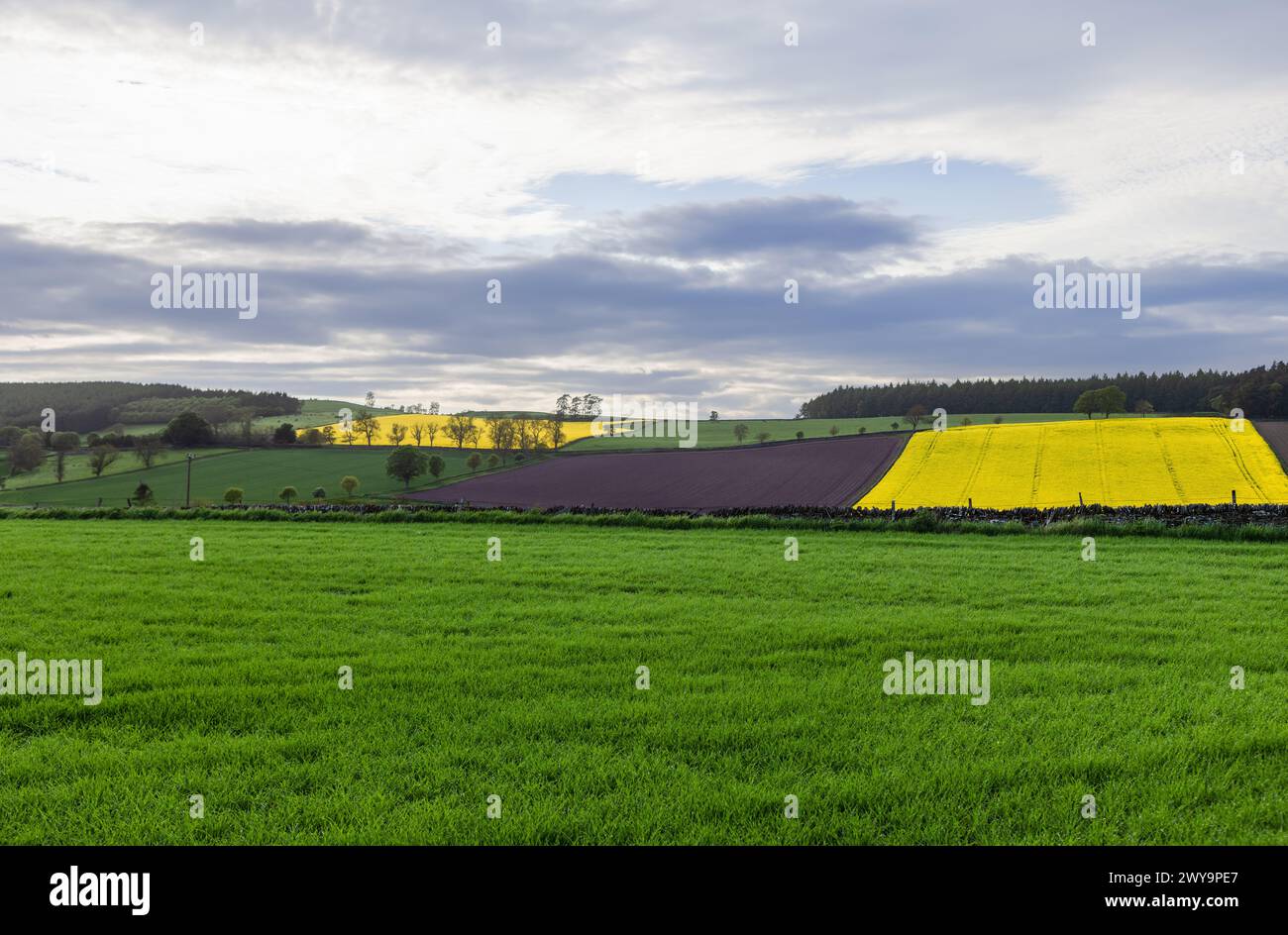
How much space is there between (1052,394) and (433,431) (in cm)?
10305

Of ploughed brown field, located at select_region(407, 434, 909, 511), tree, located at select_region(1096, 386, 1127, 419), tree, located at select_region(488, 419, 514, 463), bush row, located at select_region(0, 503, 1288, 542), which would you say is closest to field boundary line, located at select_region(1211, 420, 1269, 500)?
tree, located at select_region(1096, 386, 1127, 419)

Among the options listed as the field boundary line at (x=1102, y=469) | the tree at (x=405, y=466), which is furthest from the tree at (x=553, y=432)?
the field boundary line at (x=1102, y=469)

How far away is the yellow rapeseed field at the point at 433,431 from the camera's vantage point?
108 metres

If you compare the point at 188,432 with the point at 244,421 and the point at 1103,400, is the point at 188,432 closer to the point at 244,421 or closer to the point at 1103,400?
the point at 244,421

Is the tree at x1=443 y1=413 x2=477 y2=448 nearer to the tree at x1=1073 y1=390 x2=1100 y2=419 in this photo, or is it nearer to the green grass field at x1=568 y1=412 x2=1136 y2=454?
the green grass field at x1=568 y1=412 x2=1136 y2=454

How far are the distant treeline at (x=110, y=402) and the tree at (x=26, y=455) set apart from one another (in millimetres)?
32258

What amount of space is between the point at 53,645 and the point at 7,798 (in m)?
6.24

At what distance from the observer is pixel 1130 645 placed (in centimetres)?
1223

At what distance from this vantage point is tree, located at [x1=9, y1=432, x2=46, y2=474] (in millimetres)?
91062

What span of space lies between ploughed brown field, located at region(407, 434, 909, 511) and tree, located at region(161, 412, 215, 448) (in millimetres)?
49129

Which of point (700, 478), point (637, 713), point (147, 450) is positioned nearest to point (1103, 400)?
point (700, 478)

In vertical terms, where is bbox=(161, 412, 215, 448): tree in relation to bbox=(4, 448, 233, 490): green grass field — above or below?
above

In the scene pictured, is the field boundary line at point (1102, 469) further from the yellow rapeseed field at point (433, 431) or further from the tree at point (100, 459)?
the tree at point (100, 459)
